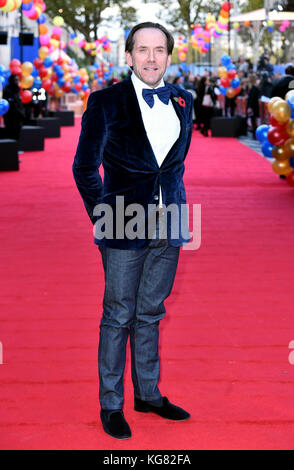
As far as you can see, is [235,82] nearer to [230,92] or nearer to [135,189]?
[230,92]

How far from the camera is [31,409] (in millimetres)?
3568

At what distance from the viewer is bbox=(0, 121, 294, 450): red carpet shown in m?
3.35

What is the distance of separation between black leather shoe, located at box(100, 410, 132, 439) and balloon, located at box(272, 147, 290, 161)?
7.83 metres

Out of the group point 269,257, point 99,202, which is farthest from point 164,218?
point 269,257

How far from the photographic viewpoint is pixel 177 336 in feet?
15.3

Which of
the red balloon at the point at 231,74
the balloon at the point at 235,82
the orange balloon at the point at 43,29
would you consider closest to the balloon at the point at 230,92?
the balloon at the point at 235,82

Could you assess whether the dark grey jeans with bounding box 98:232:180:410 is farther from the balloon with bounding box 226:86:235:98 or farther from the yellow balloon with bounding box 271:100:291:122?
the balloon with bounding box 226:86:235:98

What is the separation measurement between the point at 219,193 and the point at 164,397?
7.72 metres

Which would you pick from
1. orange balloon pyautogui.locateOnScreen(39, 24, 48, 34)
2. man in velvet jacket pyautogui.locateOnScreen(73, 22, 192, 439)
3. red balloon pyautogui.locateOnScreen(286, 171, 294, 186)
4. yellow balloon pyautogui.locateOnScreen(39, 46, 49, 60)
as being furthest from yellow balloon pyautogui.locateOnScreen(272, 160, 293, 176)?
orange balloon pyautogui.locateOnScreen(39, 24, 48, 34)

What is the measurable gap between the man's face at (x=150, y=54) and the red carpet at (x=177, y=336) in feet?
4.87

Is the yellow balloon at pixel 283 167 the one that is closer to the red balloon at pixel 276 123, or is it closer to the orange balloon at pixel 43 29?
the red balloon at pixel 276 123

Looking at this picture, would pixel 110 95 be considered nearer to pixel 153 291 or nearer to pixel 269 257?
pixel 153 291
